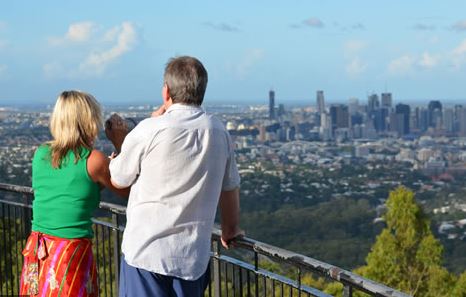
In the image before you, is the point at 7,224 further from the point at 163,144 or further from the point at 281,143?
the point at 281,143

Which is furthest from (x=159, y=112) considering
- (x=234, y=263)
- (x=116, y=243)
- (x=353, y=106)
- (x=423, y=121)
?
(x=353, y=106)

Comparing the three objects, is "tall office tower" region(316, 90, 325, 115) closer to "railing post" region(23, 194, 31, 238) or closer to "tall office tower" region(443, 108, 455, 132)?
"tall office tower" region(443, 108, 455, 132)

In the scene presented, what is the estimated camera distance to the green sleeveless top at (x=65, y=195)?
4043mm

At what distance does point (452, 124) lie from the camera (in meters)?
141

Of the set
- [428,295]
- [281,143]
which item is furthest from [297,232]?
[281,143]

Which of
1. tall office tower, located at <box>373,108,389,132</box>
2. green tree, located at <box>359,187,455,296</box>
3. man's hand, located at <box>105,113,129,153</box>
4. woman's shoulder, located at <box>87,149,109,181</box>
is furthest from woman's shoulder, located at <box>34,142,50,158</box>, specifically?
tall office tower, located at <box>373,108,389,132</box>

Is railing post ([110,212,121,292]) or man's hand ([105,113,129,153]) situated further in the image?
railing post ([110,212,121,292])

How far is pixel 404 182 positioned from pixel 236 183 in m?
90.4

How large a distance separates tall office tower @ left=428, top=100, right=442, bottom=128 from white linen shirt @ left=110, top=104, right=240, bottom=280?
5621 inches

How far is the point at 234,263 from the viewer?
451cm

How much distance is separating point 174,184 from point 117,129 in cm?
60

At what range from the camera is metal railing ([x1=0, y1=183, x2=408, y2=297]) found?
342 cm

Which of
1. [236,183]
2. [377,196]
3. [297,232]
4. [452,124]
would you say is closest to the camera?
[236,183]

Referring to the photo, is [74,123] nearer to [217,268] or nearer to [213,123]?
[213,123]
